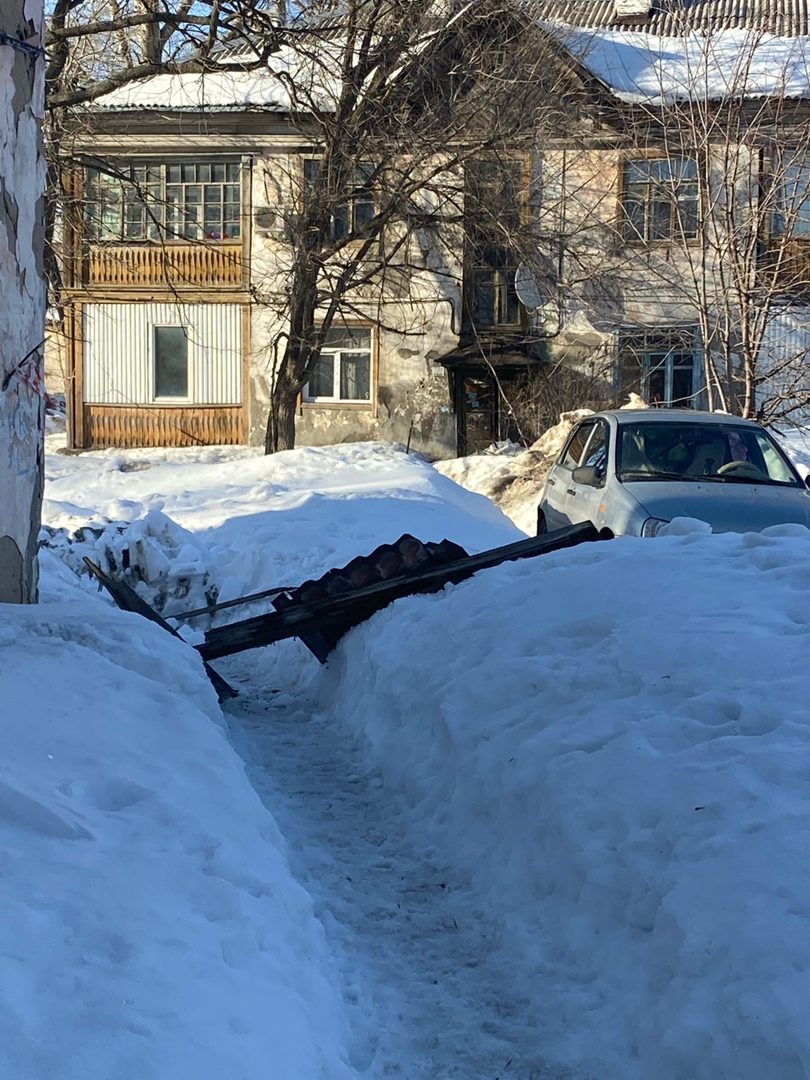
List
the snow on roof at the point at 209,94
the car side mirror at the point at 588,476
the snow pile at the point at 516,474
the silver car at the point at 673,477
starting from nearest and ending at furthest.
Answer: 1. the silver car at the point at 673,477
2. the car side mirror at the point at 588,476
3. the snow pile at the point at 516,474
4. the snow on roof at the point at 209,94

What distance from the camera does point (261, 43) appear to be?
11.9m

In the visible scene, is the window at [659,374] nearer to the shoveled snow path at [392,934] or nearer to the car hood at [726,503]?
the car hood at [726,503]

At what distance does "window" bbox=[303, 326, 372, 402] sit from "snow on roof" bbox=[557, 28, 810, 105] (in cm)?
805

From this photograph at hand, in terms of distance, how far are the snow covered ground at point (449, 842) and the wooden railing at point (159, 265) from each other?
820 inches

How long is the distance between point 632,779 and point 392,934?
1016 millimetres

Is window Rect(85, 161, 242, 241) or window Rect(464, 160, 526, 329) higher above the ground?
window Rect(85, 161, 242, 241)

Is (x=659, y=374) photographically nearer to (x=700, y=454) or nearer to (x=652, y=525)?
(x=700, y=454)

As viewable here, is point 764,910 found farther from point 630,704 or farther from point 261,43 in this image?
point 261,43

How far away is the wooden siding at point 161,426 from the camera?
25859 millimetres

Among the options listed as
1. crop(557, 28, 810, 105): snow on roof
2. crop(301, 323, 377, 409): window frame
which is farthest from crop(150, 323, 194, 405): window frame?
crop(557, 28, 810, 105): snow on roof

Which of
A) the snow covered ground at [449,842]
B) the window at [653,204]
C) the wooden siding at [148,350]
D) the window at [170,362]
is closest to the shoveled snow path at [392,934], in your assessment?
the snow covered ground at [449,842]

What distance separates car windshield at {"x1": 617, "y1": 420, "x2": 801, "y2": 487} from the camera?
28.8 ft

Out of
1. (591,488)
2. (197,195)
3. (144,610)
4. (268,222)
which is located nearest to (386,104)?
(268,222)

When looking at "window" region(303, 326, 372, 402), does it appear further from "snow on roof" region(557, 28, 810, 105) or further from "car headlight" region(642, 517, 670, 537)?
"car headlight" region(642, 517, 670, 537)
